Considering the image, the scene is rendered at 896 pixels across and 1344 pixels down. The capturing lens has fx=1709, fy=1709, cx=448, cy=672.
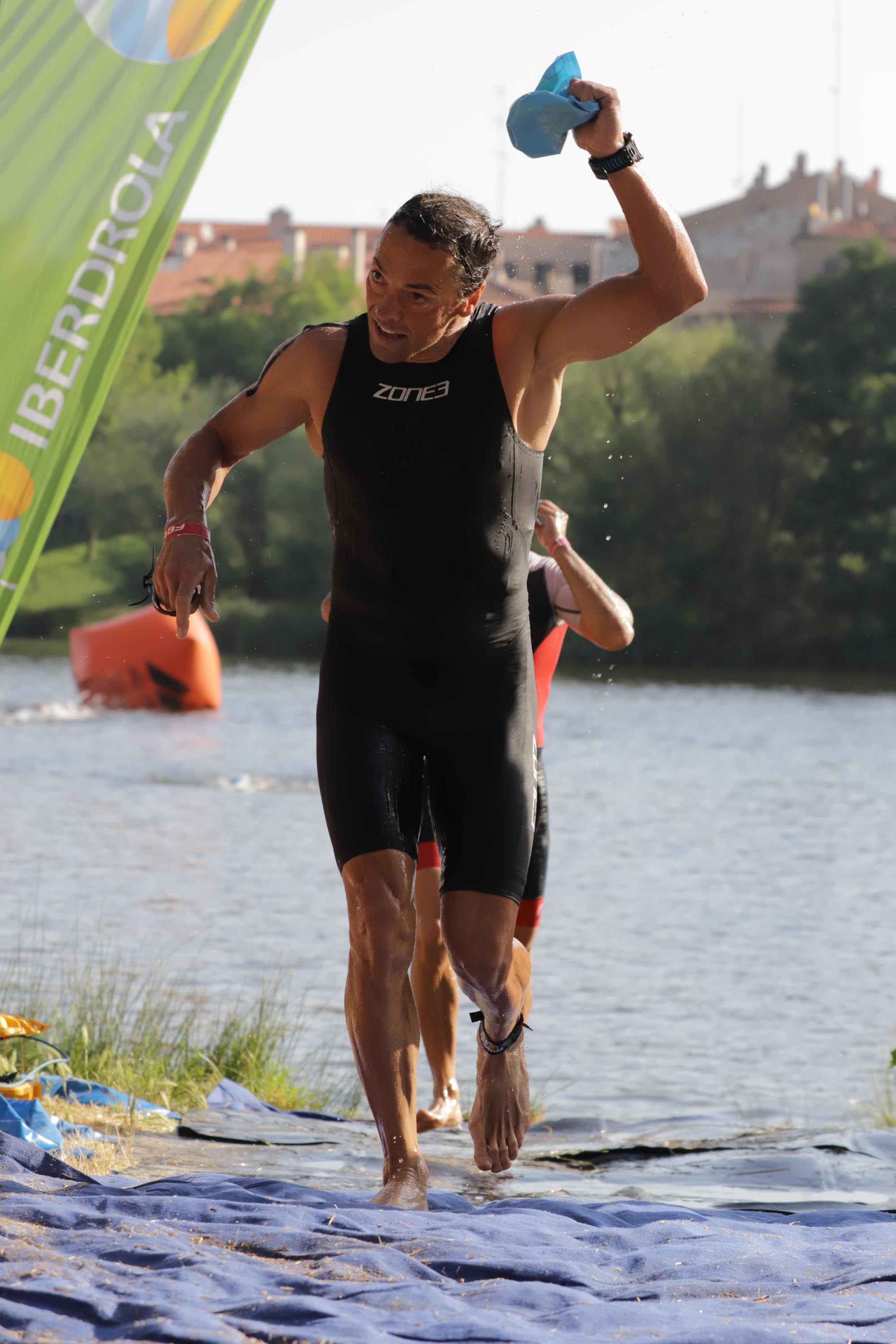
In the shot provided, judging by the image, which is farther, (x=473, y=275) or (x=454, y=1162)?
(x=454, y=1162)

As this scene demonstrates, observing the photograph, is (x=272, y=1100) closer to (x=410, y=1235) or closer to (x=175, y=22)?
(x=410, y=1235)

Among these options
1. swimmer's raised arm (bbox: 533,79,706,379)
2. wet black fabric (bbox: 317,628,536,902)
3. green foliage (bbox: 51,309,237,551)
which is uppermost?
green foliage (bbox: 51,309,237,551)

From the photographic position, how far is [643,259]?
11.8 feet

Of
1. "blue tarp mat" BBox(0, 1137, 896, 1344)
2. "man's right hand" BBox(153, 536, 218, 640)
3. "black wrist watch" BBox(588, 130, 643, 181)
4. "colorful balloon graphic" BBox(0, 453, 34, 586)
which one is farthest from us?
"colorful balloon graphic" BBox(0, 453, 34, 586)

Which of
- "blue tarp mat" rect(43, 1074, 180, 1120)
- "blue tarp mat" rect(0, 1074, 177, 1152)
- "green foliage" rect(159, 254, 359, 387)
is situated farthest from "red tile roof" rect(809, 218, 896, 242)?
"blue tarp mat" rect(0, 1074, 177, 1152)

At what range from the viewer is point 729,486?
5284 centimetres

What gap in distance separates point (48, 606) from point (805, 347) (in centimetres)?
2474

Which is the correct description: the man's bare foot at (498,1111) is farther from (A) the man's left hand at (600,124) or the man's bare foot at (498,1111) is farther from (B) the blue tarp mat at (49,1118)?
(A) the man's left hand at (600,124)

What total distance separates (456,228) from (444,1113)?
3280 millimetres

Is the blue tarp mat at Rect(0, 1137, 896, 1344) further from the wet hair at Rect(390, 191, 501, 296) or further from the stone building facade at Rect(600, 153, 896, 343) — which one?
the stone building facade at Rect(600, 153, 896, 343)

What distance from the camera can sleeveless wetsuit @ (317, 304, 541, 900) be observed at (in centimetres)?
385

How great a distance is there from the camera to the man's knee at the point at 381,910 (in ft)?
12.5

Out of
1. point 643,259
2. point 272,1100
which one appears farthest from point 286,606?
point 643,259

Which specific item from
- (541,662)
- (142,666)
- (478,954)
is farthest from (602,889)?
(142,666)
